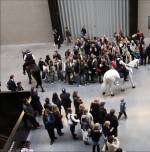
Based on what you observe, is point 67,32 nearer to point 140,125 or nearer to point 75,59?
point 75,59

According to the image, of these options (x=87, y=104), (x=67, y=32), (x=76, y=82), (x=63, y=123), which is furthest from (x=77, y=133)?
(x=67, y=32)

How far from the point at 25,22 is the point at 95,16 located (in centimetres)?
428

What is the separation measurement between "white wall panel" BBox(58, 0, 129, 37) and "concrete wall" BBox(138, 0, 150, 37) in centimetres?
75

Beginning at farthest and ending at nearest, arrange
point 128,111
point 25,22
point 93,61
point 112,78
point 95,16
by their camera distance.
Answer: point 25,22
point 95,16
point 93,61
point 112,78
point 128,111

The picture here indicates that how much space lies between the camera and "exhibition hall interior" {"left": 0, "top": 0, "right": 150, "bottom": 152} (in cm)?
1225

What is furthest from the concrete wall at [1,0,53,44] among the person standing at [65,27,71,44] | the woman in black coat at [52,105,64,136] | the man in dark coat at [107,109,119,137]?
the man in dark coat at [107,109,119,137]

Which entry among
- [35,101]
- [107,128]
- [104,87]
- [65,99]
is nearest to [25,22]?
[104,87]

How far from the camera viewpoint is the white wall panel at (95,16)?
2105 centimetres

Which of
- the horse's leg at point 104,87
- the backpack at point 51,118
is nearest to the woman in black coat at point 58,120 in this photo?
the backpack at point 51,118

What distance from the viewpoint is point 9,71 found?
1941cm

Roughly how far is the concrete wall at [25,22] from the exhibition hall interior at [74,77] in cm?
6

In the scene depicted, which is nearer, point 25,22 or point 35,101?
point 35,101

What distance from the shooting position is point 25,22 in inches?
889

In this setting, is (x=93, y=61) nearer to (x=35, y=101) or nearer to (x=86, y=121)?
(x=35, y=101)
